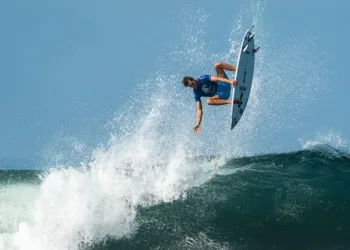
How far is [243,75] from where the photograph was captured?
8.77m

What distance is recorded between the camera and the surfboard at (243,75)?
858cm

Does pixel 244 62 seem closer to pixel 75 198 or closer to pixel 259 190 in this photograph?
pixel 259 190

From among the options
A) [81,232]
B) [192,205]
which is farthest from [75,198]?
[192,205]

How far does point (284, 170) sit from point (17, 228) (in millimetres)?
5800

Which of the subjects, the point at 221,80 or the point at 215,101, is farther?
the point at 215,101

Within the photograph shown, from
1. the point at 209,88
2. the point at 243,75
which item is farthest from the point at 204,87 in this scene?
the point at 243,75

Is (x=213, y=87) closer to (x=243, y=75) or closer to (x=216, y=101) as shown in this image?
(x=216, y=101)

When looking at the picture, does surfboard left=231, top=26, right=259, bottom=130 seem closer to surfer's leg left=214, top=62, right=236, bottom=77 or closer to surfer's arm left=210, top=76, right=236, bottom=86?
surfer's leg left=214, top=62, right=236, bottom=77

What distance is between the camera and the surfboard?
28.1 ft

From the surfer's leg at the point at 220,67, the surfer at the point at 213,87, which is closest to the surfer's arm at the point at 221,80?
the surfer at the point at 213,87

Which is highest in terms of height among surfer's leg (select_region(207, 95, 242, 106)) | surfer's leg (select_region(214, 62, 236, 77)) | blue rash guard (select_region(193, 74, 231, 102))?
surfer's leg (select_region(214, 62, 236, 77))

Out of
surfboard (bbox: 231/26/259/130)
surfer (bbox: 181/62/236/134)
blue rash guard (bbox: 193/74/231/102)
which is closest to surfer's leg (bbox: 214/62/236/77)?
surfer (bbox: 181/62/236/134)

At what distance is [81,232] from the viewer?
29.0 ft

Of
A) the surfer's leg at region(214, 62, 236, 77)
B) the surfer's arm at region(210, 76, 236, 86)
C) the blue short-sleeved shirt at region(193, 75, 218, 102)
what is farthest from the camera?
the blue short-sleeved shirt at region(193, 75, 218, 102)
